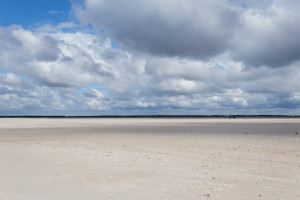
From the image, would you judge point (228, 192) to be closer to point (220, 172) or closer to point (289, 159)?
point (220, 172)

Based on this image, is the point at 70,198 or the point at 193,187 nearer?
the point at 70,198

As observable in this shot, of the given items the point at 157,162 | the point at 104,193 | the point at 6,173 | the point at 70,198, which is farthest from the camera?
the point at 157,162

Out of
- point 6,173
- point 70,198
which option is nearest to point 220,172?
point 70,198

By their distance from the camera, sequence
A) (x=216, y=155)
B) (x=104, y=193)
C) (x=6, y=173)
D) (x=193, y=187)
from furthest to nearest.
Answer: (x=216, y=155) < (x=6, y=173) < (x=193, y=187) < (x=104, y=193)

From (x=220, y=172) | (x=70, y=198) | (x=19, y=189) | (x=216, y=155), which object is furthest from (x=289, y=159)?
(x=19, y=189)

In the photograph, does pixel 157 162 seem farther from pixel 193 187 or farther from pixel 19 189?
pixel 19 189

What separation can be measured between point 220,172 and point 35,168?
778 centimetres

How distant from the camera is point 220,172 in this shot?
1223 cm

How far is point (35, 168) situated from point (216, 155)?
31.4ft

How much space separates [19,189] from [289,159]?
12683mm

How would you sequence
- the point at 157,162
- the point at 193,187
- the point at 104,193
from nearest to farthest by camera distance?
1. the point at 104,193
2. the point at 193,187
3. the point at 157,162

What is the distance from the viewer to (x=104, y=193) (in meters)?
9.06

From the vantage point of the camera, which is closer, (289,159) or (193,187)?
(193,187)

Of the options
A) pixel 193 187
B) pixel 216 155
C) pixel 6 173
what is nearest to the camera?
pixel 193 187
